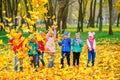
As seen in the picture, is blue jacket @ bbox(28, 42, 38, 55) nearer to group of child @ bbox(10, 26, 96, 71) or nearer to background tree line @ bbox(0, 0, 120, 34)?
group of child @ bbox(10, 26, 96, 71)

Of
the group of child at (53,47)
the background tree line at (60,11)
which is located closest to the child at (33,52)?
the group of child at (53,47)

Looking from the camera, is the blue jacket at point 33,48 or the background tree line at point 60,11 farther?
the background tree line at point 60,11

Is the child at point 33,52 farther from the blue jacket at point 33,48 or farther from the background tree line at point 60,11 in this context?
the background tree line at point 60,11

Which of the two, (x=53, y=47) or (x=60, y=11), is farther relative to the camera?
(x=60, y=11)

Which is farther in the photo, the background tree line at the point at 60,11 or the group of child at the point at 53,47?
the background tree line at the point at 60,11

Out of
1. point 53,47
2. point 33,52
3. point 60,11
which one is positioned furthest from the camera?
point 60,11

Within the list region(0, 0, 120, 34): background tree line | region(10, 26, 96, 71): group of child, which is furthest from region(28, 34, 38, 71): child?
region(0, 0, 120, 34): background tree line

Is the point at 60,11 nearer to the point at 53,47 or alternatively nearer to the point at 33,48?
the point at 53,47

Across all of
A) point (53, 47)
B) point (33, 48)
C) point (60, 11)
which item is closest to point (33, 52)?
point (33, 48)

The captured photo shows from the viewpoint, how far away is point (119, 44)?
25422mm

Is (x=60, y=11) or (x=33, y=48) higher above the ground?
(x=60, y=11)

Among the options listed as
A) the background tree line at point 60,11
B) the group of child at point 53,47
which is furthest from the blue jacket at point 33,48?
the background tree line at point 60,11

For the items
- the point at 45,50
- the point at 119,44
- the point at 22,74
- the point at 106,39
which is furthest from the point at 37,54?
the point at 106,39

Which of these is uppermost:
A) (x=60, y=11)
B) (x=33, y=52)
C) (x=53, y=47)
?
(x=60, y=11)
